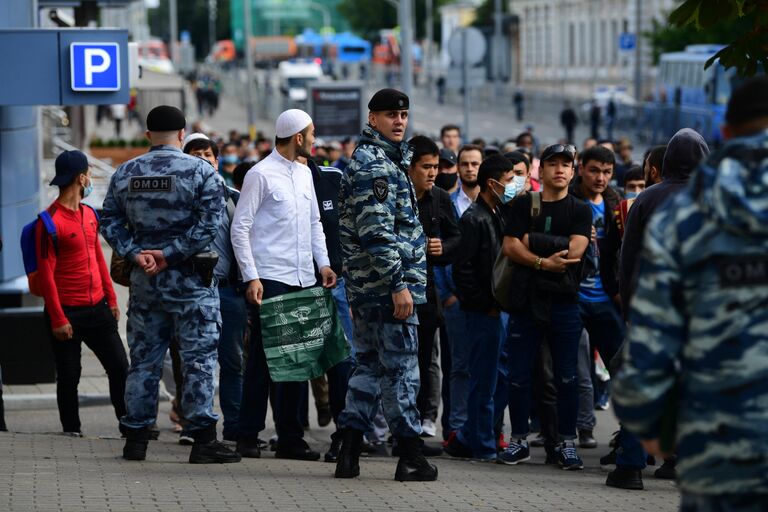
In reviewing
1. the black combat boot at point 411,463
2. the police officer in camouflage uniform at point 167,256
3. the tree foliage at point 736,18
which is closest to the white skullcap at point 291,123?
the police officer in camouflage uniform at point 167,256

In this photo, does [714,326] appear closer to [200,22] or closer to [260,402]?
[260,402]

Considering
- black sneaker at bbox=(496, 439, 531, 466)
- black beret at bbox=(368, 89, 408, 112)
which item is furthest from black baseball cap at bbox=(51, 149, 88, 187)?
black sneaker at bbox=(496, 439, 531, 466)

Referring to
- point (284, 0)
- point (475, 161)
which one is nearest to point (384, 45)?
point (284, 0)

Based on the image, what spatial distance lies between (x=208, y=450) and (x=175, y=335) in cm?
66

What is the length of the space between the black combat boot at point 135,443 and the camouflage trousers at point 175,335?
10 centimetres

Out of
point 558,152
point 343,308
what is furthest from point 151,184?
point 558,152

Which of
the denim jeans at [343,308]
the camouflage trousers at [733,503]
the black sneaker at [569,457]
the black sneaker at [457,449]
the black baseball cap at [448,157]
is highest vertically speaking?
the black baseball cap at [448,157]

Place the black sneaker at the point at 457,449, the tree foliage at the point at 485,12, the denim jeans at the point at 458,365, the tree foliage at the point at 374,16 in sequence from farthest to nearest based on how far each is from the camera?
1. the tree foliage at the point at 374,16
2. the tree foliage at the point at 485,12
3. the denim jeans at the point at 458,365
4. the black sneaker at the point at 457,449

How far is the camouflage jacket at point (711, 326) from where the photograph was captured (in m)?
3.73

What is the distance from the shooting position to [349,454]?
7.47 m

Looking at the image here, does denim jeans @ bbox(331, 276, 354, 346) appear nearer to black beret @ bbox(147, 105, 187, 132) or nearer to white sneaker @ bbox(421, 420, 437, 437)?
white sneaker @ bbox(421, 420, 437, 437)

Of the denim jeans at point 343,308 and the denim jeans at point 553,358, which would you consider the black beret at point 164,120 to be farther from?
the denim jeans at point 553,358

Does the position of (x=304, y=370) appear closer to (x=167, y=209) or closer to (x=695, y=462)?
(x=167, y=209)

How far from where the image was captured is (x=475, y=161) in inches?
398
